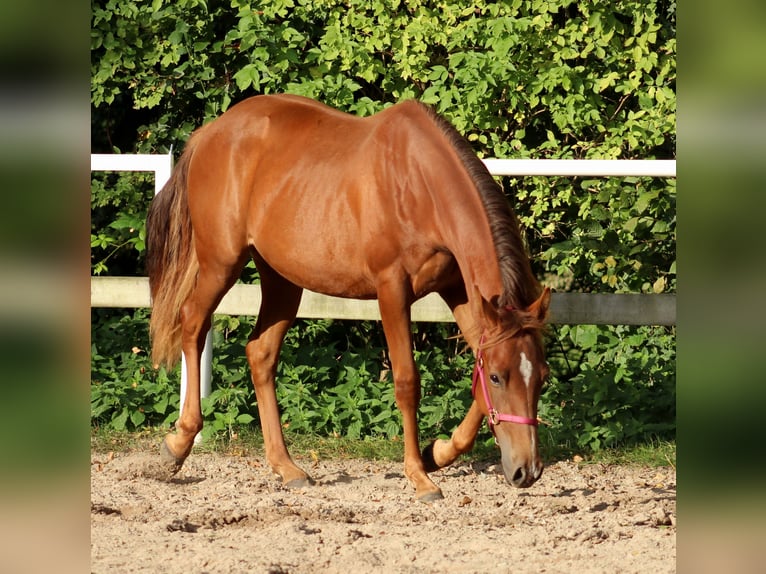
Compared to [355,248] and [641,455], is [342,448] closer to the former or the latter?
[355,248]

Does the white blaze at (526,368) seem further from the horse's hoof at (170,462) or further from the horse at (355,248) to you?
the horse's hoof at (170,462)

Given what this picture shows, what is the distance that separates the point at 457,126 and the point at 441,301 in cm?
151

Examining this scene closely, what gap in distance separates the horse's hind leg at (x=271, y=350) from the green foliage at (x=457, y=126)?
0.67m

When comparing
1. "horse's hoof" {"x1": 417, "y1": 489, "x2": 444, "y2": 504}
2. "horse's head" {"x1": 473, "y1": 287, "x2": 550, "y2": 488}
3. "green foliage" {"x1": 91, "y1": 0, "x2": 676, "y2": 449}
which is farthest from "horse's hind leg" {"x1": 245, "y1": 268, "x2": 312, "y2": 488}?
"horse's head" {"x1": 473, "y1": 287, "x2": 550, "y2": 488}

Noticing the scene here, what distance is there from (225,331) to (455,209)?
3.27 meters

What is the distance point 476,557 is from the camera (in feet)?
12.0

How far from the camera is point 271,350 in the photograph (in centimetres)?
560

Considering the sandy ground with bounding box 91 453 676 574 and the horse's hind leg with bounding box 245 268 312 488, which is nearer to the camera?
the sandy ground with bounding box 91 453 676 574

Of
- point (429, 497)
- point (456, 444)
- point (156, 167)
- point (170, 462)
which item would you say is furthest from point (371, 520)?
point (156, 167)

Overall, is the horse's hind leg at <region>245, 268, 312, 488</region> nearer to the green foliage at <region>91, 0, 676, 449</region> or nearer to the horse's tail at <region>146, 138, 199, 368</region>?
the horse's tail at <region>146, 138, 199, 368</region>

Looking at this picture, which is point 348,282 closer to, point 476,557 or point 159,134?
point 476,557

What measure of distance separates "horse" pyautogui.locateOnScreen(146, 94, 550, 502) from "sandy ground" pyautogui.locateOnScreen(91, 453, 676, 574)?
0.24 m

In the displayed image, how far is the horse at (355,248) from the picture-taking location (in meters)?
4.21

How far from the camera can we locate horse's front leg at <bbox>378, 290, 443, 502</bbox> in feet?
15.7
